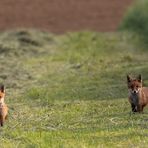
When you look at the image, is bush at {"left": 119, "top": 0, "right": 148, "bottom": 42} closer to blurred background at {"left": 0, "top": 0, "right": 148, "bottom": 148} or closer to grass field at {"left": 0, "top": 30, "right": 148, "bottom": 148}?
blurred background at {"left": 0, "top": 0, "right": 148, "bottom": 148}

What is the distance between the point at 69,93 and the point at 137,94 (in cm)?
287

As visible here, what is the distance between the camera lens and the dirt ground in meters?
34.9

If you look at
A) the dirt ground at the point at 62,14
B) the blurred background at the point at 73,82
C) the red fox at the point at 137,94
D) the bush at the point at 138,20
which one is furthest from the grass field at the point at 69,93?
the dirt ground at the point at 62,14

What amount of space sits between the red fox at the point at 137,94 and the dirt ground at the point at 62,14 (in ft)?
72.7

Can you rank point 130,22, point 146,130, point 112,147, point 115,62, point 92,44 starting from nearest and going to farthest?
point 112,147 < point 146,130 < point 115,62 < point 92,44 < point 130,22

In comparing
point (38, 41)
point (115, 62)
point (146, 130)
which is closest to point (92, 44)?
point (38, 41)

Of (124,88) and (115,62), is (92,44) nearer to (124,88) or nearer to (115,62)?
(115,62)

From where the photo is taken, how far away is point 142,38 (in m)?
26.8

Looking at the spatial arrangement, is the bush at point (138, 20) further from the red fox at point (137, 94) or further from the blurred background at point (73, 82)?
the red fox at point (137, 94)

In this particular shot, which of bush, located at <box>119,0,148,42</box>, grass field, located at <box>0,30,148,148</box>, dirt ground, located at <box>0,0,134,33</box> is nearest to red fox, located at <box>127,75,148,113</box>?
grass field, located at <box>0,30,148,148</box>

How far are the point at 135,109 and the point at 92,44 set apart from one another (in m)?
13.3

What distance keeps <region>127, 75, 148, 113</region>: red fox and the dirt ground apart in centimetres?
2215

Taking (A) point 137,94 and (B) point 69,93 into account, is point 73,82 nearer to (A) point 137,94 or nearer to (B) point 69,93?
(B) point 69,93

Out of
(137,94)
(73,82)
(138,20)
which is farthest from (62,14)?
(137,94)
